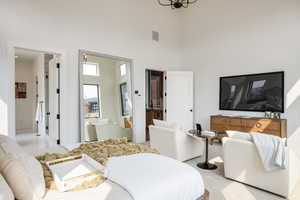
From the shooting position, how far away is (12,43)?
336cm

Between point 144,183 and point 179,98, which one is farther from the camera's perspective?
point 179,98

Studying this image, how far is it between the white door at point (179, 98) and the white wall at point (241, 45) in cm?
31

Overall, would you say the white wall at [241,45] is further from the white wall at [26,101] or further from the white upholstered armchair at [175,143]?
the white wall at [26,101]

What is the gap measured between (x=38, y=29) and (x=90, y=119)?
2.15 m

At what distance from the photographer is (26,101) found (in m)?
7.59

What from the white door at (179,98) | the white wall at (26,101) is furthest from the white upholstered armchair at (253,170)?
the white wall at (26,101)

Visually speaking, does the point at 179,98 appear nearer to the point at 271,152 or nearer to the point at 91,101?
the point at 91,101

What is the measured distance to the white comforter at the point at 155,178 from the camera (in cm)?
132

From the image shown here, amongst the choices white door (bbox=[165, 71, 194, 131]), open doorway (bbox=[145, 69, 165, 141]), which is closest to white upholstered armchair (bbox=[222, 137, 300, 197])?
white door (bbox=[165, 71, 194, 131])

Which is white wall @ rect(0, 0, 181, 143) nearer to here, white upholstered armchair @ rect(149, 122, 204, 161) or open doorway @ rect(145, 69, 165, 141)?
open doorway @ rect(145, 69, 165, 141)

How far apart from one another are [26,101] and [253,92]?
323 inches

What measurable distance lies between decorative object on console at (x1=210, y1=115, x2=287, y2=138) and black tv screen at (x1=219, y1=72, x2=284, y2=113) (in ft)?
1.53

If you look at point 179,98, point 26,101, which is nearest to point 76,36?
point 179,98

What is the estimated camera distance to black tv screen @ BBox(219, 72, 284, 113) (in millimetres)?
4438
